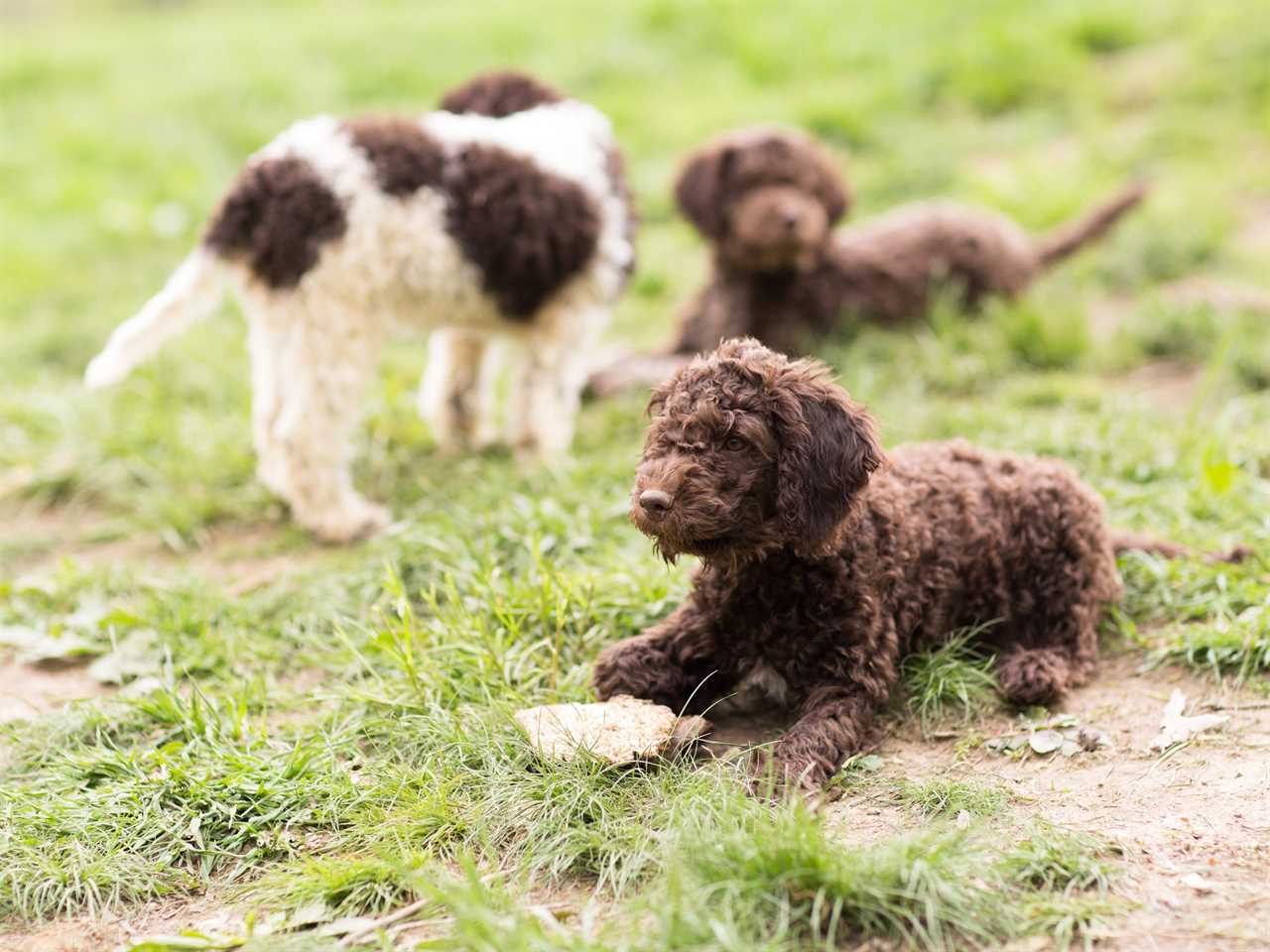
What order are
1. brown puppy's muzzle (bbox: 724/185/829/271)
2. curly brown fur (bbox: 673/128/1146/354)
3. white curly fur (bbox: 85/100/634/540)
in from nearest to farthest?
white curly fur (bbox: 85/100/634/540) < brown puppy's muzzle (bbox: 724/185/829/271) < curly brown fur (bbox: 673/128/1146/354)

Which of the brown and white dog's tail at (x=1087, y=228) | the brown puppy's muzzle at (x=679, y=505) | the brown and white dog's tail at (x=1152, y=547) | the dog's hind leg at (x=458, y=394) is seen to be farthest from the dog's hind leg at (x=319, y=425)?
the brown and white dog's tail at (x=1087, y=228)

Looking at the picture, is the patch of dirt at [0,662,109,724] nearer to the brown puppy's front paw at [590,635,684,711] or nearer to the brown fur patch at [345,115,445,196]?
the brown puppy's front paw at [590,635,684,711]

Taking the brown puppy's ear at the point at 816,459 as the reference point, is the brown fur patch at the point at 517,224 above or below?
above

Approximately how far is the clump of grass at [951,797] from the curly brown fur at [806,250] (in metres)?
3.50

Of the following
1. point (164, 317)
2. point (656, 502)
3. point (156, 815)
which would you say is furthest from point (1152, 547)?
point (164, 317)

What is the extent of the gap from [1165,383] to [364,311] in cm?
376

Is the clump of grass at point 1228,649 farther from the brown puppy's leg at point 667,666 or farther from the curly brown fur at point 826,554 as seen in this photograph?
the brown puppy's leg at point 667,666

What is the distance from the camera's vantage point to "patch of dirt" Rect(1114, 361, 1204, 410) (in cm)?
569

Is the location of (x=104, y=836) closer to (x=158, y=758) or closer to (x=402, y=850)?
(x=158, y=758)

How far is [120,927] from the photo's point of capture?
287 centimetres

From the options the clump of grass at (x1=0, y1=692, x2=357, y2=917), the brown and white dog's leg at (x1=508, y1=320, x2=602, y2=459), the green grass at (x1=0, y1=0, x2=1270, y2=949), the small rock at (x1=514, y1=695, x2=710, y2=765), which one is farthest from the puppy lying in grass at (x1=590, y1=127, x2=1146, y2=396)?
the clump of grass at (x1=0, y1=692, x2=357, y2=917)

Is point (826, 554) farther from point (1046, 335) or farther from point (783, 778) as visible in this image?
point (1046, 335)

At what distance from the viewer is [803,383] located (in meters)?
3.18

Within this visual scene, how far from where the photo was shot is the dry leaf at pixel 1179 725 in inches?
130
